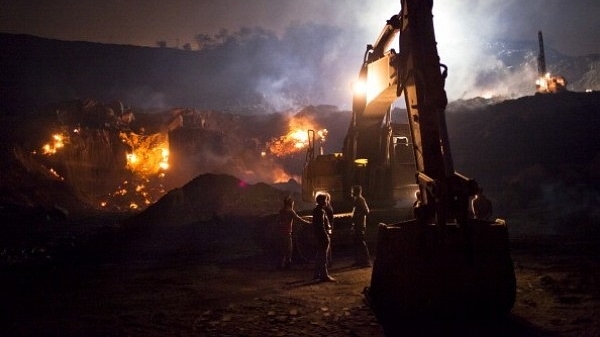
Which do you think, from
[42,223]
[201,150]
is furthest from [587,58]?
[42,223]

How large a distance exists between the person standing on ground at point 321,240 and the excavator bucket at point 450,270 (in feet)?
11.2

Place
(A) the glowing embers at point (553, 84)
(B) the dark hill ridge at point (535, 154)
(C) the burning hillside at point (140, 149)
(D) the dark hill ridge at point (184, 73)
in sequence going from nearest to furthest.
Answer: (B) the dark hill ridge at point (535, 154), (C) the burning hillside at point (140, 149), (A) the glowing embers at point (553, 84), (D) the dark hill ridge at point (184, 73)

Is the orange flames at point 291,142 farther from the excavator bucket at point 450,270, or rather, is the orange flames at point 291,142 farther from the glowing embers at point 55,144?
the excavator bucket at point 450,270

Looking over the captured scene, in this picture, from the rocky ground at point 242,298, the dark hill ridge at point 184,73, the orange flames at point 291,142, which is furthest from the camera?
the dark hill ridge at point 184,73

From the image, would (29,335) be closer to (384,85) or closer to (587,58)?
(384,85)

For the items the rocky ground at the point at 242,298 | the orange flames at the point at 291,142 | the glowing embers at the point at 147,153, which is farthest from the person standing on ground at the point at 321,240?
the orange flames at the point at 291,142

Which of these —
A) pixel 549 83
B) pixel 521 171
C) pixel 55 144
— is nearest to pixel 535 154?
pixel 521 171

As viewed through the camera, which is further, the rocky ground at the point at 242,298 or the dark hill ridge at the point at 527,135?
the dark hill ridge at the point at 527,135

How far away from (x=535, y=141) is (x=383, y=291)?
126 feet

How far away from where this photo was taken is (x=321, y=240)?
900 centimetres

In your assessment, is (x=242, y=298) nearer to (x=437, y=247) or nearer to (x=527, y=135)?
(x=437, y=247)

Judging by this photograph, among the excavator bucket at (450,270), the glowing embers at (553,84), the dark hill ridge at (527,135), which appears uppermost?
the glowing embers at (553,84)

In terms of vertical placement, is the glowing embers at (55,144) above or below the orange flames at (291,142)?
below

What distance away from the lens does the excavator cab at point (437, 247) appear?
17.0 ft
